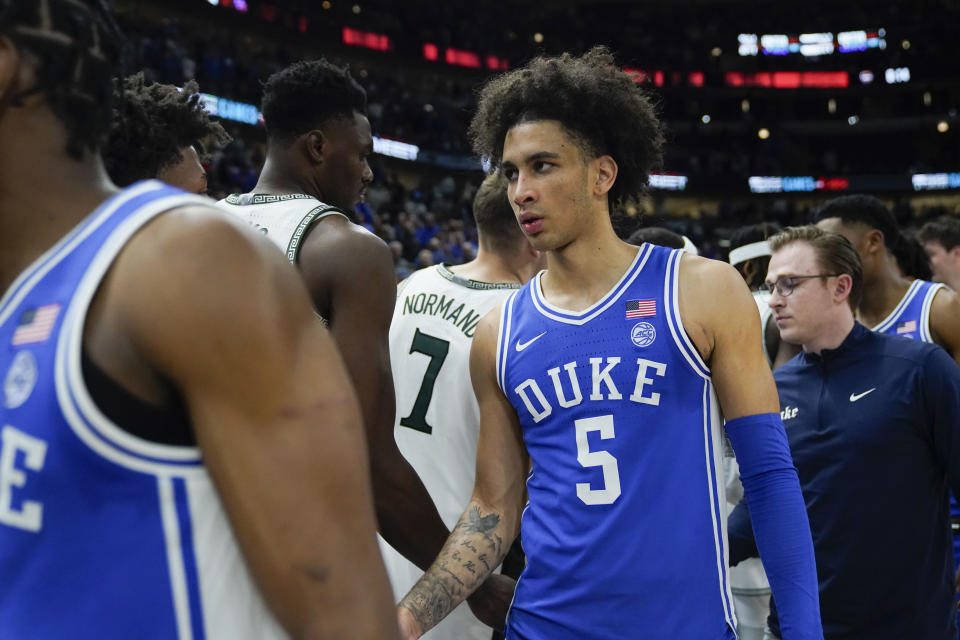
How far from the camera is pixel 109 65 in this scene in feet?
3.83

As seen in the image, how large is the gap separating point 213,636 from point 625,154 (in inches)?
88.3

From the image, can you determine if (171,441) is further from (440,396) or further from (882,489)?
(882,489)

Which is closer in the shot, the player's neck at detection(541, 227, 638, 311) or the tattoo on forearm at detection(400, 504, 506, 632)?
the tattoo on forearm at detection(400, 504, 506, 632)

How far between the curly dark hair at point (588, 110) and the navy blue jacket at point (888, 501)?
45.9 inches

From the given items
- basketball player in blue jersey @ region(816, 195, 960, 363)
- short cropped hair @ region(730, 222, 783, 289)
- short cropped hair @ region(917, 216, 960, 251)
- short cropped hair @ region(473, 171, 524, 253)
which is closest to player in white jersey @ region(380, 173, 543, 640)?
short cropped hair @ region(473, 171, 524, 253)

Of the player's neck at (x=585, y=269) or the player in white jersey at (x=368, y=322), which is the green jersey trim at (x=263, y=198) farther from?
the player's neck at (x=585, y=269)

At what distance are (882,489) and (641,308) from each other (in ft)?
4.57

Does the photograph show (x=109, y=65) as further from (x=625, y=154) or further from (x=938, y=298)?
(x=938, y=298)

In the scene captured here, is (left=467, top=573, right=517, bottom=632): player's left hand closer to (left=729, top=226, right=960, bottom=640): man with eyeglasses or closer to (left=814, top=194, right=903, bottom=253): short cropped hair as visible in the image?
(left=729, top=226, right=960, bottom=640): man with eyeglasses

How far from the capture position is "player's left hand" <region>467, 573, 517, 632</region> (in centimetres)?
263

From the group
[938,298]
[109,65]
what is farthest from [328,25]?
[109,65]

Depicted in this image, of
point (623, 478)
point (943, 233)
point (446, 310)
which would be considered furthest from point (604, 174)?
point (943, 233)

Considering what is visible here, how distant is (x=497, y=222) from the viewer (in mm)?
4152

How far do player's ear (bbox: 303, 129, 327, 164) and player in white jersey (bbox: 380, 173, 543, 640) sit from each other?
0.82 m
